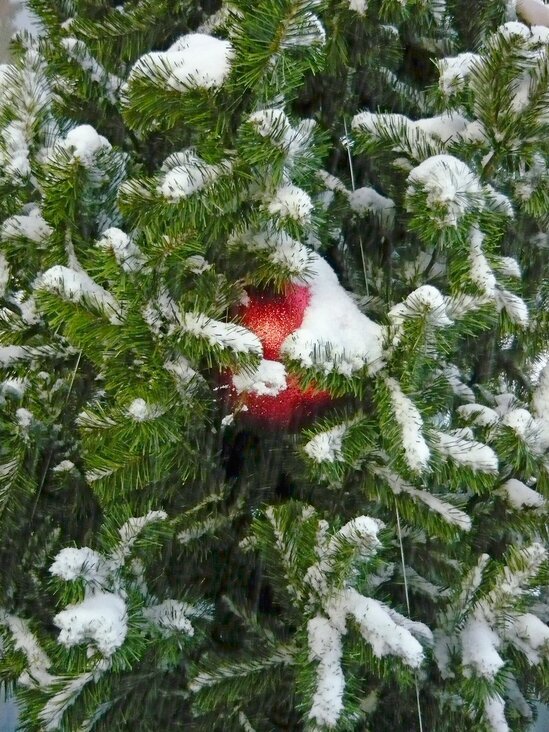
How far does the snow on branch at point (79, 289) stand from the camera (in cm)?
67

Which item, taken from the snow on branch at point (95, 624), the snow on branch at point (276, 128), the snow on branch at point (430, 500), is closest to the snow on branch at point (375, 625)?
the snow on branch at point (430, 500)

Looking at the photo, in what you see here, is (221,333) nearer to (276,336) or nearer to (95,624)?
(276,336)

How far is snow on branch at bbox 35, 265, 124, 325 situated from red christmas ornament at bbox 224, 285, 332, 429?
0.15 metres

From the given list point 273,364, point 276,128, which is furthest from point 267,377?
point 276,128

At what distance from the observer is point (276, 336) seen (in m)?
0.75

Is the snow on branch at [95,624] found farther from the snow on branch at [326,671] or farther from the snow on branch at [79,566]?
the snow on branch at [326,671]

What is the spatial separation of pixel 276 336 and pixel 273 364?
50 millimetres

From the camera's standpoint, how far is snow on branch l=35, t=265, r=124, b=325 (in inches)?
26.2

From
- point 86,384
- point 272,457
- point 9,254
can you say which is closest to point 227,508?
point 272,457

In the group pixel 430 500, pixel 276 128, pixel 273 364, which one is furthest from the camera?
pixel 430 500

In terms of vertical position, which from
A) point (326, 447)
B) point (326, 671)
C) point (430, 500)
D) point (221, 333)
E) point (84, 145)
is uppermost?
point (84, 145)

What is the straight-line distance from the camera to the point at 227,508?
1027 millimetres

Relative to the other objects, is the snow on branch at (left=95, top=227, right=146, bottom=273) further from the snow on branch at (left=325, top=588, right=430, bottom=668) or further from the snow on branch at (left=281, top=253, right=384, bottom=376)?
the snow on branch at (left=325, top=588, right=430, bottom=668)

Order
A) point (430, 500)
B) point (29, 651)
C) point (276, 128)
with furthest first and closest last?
point (29, 651) → point (430, 500) → point (276, 128)
